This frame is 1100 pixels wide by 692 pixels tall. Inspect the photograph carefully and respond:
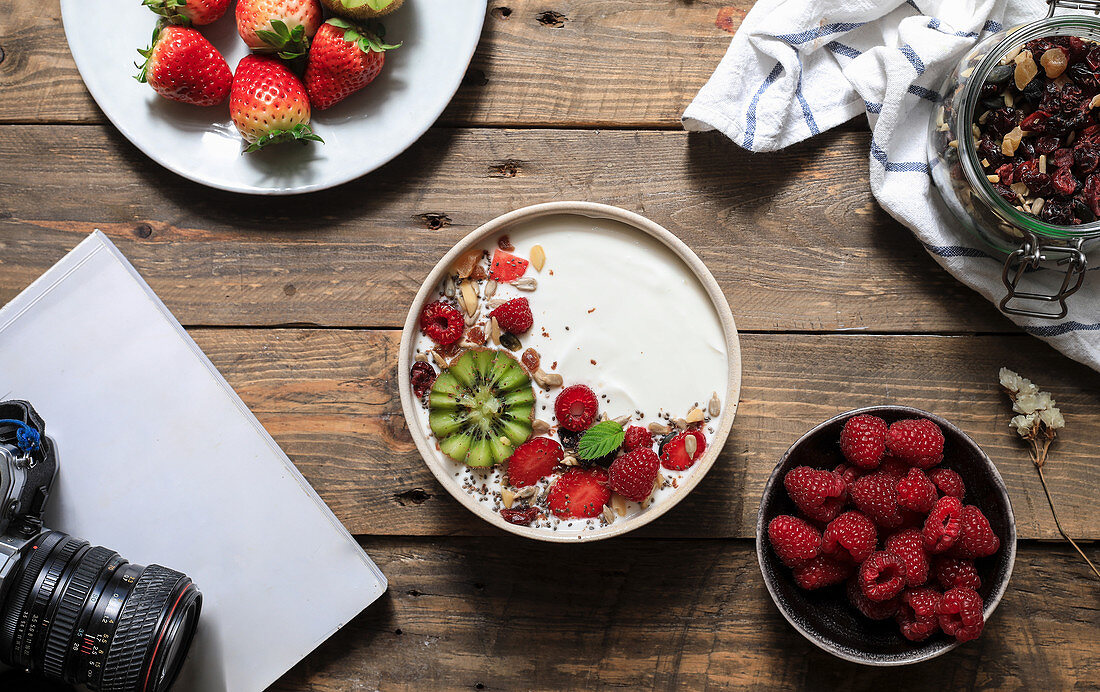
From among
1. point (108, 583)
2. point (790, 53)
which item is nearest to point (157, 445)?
point (108, 583)

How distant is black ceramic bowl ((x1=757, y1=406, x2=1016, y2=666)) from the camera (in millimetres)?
831

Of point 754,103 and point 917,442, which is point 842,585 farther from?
point 754,103

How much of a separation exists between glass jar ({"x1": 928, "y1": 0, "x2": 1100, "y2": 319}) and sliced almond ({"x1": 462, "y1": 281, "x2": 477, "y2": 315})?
58 cm

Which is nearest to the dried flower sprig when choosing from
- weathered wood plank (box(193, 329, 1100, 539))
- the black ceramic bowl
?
weathered wood plank (box(193, 329, 1100, 539))

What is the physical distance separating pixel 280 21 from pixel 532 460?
59 cm

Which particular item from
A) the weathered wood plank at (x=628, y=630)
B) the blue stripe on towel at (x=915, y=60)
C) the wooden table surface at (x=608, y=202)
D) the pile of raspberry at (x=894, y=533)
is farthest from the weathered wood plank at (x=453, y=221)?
the weathered wood plank at (x=628, y=630)

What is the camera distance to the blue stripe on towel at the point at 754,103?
0.94 metres

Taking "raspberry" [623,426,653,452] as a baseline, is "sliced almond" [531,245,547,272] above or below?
above

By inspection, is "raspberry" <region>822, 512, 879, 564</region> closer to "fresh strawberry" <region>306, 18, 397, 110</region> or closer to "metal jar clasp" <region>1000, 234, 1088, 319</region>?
"metal jar clasp" <region>1000, 234, 1088, 319</region>

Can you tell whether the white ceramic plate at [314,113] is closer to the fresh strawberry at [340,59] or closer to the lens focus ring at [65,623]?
the fresh strawberry at [340,59]

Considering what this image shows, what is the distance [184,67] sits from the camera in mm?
888

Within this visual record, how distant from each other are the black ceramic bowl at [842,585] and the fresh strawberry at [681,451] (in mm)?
85

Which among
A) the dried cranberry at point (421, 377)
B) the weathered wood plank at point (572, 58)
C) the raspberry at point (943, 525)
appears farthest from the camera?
the weathered wood plank at point (572, 58)

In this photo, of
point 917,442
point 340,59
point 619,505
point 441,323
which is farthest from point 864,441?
point 340,59
